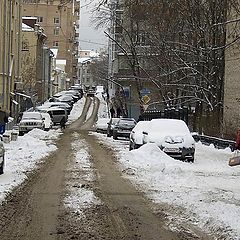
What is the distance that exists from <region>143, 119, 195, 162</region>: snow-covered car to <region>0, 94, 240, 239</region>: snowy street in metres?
0.56

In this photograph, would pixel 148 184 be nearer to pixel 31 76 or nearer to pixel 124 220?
pixel 124 220

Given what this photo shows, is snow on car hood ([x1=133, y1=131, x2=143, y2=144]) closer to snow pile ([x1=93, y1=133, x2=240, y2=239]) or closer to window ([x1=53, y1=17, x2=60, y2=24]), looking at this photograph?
snow pile ([x1=93, y1=133, x2=240, y2=239])

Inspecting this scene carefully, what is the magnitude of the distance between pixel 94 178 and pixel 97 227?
714cm

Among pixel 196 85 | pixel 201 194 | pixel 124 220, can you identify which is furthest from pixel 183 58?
pixel 124 220

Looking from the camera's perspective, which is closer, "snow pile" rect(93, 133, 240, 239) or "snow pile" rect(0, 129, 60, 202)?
"snow pile" rect(93, 133, 240, 239)

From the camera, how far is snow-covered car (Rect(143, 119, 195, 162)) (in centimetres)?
2384

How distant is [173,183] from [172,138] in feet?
27.5

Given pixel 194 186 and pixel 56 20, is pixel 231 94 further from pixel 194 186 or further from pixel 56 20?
pixel 56 20

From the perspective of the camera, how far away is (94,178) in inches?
671

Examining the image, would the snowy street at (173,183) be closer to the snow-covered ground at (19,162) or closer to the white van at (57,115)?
the snow-covered ground at (19,162)

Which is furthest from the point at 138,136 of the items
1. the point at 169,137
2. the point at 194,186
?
the point at 194,186

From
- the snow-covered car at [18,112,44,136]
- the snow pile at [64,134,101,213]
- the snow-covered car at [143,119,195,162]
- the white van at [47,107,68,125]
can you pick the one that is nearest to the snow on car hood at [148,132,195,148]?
the snow-covered car at [143,119,195,162]

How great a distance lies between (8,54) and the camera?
54.7 metres

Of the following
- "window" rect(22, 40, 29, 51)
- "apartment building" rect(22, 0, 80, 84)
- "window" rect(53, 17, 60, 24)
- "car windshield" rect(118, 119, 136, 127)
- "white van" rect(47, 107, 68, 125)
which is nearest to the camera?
"car windshield" rect(118, 119, 136, 127)
